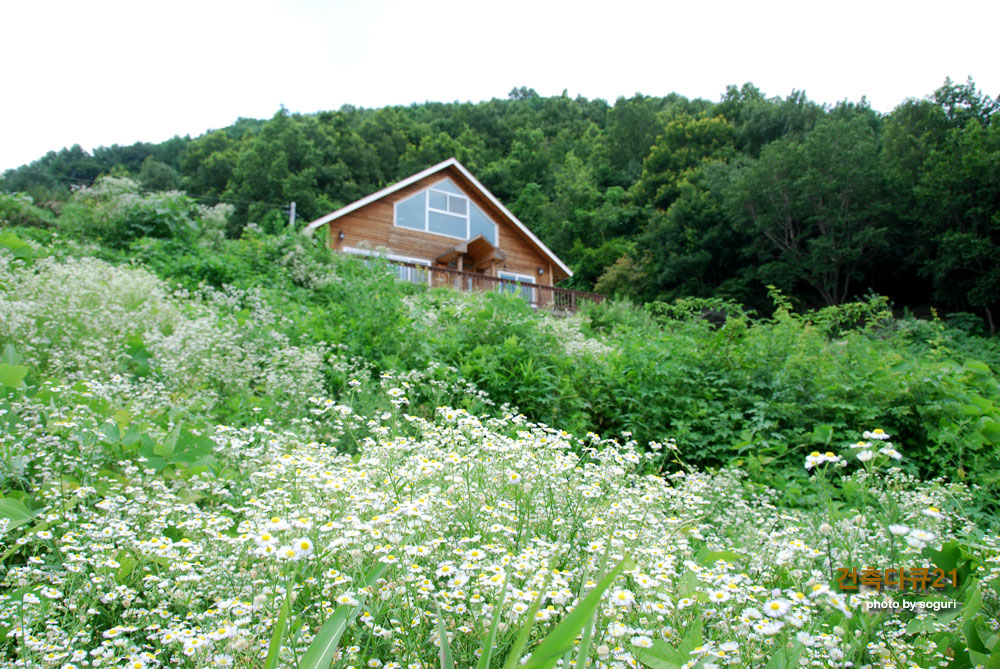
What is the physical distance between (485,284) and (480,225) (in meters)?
5.48

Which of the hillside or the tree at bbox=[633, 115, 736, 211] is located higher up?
the tree at bbox=[633, 115, 736, 211]

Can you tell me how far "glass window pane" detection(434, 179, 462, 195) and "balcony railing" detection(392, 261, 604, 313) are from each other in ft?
15.4

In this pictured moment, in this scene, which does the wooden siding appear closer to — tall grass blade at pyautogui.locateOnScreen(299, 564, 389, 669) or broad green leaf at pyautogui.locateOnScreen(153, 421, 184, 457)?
broad green leaf at pyautogui.locateOnScreen(153, 421, 184, 457)

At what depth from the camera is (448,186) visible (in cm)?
2141

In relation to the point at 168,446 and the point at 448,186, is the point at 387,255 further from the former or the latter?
the point at 168,446

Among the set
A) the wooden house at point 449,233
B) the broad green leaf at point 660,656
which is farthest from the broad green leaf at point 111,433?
the wooden house at point 449,233

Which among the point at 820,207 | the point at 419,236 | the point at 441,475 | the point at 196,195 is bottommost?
the point at 441,475

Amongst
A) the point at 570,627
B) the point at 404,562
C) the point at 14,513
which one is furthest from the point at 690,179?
the point at 570,627

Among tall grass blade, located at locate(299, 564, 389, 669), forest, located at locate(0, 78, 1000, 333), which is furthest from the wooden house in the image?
tall grass blade, located at locate(299, 564, 389, 669)

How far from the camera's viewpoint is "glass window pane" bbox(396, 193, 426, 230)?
797 inches

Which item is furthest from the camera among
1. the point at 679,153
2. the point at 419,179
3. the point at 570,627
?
the point at 679,153

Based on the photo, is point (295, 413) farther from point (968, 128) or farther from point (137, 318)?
point (968, 128)

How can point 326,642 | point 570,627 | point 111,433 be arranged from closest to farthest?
point 570,627, point 326,642, point 111,433

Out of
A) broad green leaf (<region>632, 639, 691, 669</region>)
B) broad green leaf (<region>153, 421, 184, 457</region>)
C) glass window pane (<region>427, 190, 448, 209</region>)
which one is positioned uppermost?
glass window pane (<region>427, 190, 448, 209</region>)
